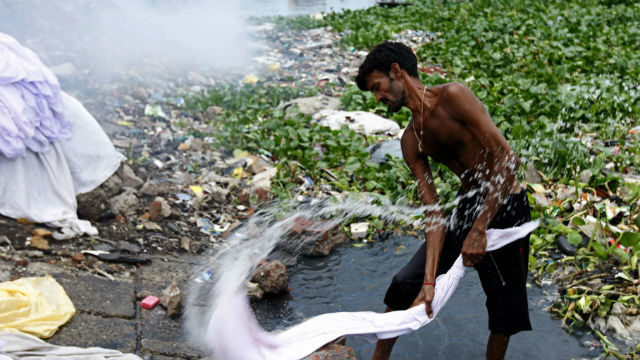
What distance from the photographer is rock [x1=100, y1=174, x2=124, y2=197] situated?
4.62 m

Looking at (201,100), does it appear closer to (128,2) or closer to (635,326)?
(128,2)

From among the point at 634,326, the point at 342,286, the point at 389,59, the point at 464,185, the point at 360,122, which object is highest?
the point at 389,59

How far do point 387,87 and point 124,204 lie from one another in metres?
2.87

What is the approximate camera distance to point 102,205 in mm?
4539

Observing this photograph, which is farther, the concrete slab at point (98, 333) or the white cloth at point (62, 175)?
the white cloth at point (62, 175)

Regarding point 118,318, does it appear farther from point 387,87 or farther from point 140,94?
point 140,94

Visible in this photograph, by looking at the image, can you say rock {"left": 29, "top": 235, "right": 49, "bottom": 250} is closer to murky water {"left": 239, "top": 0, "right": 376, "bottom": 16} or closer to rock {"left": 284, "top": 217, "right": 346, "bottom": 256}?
rock {"left": 284, "top": 217, "right": 346, "bottom": 256}

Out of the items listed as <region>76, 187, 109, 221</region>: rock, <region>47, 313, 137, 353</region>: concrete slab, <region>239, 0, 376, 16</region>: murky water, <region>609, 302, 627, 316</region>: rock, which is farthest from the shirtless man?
<region>239, 0, 376, 16</region>: murky water

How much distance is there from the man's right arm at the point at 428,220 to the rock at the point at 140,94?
18.1 ft

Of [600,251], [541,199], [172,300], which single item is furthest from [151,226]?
[600,251]

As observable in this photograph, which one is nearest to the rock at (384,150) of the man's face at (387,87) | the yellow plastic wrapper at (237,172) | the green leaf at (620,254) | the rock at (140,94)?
the yellow plastic wrapper at (237,172)

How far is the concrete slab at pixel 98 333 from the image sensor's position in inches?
121

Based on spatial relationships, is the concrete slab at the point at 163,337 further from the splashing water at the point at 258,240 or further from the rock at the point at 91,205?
the rock at the point at 91,205

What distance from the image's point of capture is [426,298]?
8.55ft
